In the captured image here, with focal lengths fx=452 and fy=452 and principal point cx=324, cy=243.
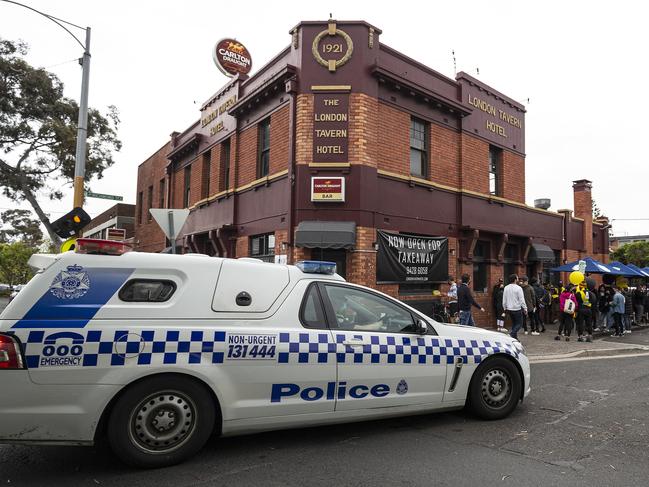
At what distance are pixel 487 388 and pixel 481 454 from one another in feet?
3.59

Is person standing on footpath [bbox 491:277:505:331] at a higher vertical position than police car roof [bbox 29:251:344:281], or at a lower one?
lower

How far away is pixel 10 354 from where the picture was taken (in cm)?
327

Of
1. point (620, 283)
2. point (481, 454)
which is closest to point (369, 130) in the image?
point (481, 454)

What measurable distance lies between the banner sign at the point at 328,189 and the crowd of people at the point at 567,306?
182 inches

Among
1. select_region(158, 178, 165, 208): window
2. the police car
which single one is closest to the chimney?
the police car

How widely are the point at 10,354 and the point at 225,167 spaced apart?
12392mm

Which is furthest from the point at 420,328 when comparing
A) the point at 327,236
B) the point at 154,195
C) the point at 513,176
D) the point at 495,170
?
the point at 154,195

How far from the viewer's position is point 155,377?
11.8 feet

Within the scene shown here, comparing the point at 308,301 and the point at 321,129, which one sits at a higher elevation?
the point at 321,129

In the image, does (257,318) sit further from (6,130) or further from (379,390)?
(6,130)

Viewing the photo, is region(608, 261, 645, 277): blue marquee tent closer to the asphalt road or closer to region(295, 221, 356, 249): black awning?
region(295, 221, 356, 249): black awning

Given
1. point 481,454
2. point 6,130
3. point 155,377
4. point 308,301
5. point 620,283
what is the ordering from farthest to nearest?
point 6,130 < point 620,283 < point 308,301 < point 481,454 < point 155,377

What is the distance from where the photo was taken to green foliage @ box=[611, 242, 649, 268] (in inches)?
1812

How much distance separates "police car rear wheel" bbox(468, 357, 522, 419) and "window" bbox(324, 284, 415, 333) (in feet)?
3.39
